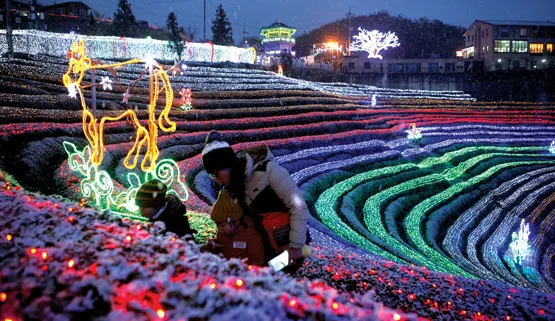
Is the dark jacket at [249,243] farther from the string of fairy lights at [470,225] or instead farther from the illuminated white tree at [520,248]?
the illuminated white tree at [520,248]

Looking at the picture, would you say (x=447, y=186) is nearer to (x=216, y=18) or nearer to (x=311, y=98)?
(x=311, y=98)

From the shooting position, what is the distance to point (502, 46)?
60.2 m

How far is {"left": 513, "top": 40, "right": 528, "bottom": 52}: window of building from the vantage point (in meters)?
60.6

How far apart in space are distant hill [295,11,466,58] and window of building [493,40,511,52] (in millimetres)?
25768

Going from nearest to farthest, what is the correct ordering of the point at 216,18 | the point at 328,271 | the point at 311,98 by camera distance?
1. the point at 328,271
2. the point at 311,98
3. the point at 216,18

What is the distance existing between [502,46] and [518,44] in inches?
111

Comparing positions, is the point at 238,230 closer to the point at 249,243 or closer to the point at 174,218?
the point at 249,243

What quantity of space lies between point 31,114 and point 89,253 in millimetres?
14348

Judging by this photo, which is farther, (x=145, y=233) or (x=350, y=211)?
(x=350, y=211)

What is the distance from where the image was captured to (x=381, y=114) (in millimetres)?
34125

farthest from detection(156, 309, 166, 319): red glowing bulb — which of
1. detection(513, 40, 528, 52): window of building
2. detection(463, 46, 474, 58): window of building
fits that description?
detection(463, 46, 474, 58): window of building

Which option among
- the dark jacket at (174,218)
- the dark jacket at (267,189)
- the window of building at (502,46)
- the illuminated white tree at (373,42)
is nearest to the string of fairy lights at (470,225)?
the dark jacket at (267,189)

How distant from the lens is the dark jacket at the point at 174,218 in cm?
453

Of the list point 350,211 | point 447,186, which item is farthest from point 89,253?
point 447,186
